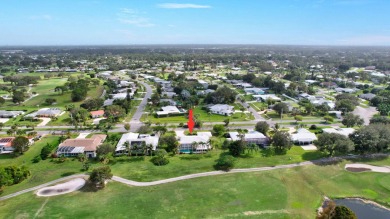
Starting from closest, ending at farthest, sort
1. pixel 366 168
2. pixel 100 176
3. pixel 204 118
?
1. pixel 100 176
2. pixel 366 168
3. pixel 204 118

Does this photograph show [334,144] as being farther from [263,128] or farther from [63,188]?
[63,188]

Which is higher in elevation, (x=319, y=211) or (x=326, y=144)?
(x=326, y=144)

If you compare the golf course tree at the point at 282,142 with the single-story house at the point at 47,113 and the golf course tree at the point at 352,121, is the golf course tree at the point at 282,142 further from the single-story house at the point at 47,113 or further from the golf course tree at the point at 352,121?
the single-story house at the point at 47,113

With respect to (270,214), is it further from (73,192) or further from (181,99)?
(181,99)

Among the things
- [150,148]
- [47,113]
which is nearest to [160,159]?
[150,148]

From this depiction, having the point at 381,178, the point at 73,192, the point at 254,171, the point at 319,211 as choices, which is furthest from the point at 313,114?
the point at 73,192

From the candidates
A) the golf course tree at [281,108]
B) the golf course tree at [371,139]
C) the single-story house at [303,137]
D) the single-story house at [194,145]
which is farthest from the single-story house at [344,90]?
the single-story house at [194,145]
